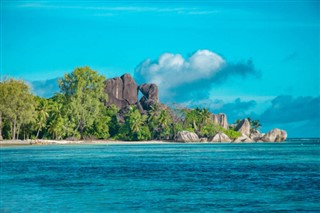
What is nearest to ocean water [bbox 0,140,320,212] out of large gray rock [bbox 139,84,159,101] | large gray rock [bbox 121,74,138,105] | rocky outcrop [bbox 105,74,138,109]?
rocky outcrop [bbox 105,74,138,109]

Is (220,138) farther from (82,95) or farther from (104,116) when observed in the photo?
(82,95)

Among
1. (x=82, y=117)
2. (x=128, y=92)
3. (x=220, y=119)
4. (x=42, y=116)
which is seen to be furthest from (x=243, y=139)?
(x=42, y=116)

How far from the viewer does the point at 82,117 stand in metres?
139

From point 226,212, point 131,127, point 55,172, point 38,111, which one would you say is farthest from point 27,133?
point 226,212

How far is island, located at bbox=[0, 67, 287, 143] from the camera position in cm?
11912

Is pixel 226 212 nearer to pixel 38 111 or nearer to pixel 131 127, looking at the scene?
pixel 38 111

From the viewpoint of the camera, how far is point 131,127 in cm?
15212

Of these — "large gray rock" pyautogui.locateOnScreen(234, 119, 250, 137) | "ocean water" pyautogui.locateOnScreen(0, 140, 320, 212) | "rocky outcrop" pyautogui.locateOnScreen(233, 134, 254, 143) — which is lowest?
"ocean water" pyautogui.locateOnScreen(0, 140, 320, 212)

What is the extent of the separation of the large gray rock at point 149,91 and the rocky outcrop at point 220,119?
78.6 ft

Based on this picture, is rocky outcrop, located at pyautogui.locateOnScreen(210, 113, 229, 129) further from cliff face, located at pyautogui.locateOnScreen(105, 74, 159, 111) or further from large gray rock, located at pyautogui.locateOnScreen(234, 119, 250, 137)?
cliff face, located at pyautogui.locateOnScreen(105, 74, 159, 111)

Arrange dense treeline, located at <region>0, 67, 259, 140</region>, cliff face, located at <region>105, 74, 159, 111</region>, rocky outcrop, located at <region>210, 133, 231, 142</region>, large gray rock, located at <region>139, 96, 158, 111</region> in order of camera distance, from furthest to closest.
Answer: cliff face, located at <region>105, 74, 159, 111</region>, rocky outcrop, located at <region>210, 133, 231, 142</region>, large gray rock, located at <region>139, 96, 158, 111</region>, dense treeline, located at <region>0, 67, 259, 140</region>

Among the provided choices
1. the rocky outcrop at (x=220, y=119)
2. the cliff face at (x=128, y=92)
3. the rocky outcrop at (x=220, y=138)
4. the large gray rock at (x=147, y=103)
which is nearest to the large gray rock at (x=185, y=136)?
the rocky outcrop at (x=220, y=138)

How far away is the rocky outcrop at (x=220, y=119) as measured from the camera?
19162cm

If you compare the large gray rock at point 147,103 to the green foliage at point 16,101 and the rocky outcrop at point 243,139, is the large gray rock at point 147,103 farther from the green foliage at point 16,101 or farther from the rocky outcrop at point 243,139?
the green foliage at point 16,101
